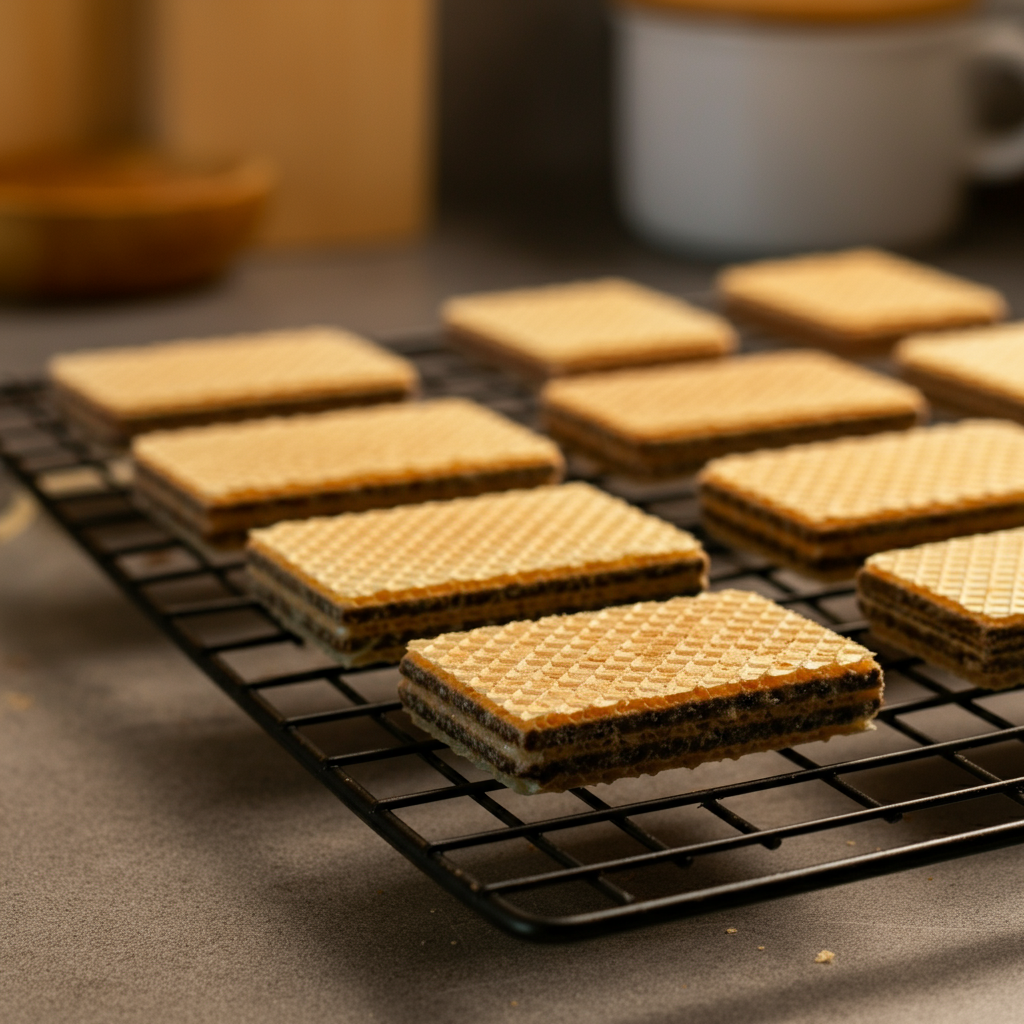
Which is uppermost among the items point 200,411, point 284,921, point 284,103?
point 284,103

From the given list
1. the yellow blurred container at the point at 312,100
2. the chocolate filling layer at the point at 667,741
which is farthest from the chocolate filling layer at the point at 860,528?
the yellow blurred container at the point at 312,100

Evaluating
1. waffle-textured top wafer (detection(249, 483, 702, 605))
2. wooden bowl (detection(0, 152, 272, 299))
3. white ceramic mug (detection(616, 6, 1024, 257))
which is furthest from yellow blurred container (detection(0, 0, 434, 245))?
waffle-textured top wafer (detection(249, 483, 702, 605))

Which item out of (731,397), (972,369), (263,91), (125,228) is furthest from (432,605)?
(263,91)

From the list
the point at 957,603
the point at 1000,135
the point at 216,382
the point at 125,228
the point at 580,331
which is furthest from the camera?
the point at 1000,135

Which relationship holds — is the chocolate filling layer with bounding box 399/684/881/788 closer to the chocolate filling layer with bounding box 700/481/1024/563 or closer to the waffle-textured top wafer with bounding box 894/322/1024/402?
the chocolate filling layer with bounding box 700/481/1024/563

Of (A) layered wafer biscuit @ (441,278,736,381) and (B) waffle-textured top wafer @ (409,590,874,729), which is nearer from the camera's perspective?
(B) waffle-textured top wafer @ (409,590,874,729)

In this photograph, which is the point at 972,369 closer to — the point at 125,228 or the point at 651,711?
the point at 651,711
